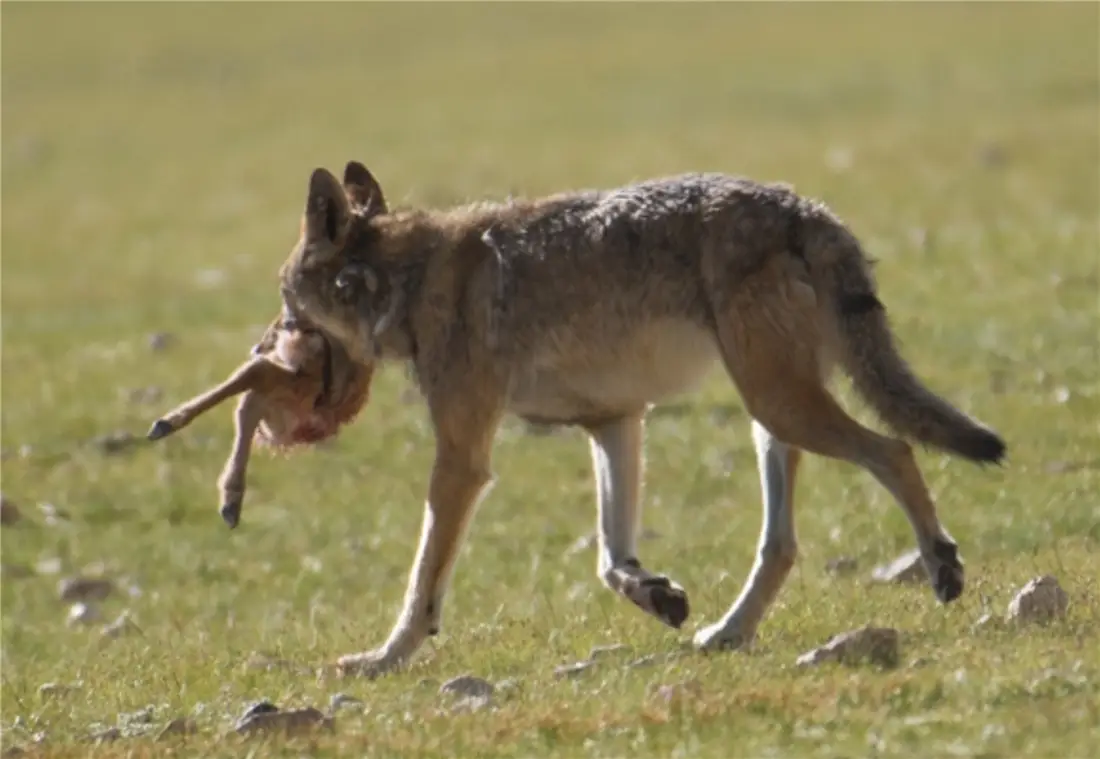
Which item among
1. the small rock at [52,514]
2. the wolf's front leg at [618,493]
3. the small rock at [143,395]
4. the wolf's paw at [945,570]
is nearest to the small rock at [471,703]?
the wolf's front leg at [618,493]

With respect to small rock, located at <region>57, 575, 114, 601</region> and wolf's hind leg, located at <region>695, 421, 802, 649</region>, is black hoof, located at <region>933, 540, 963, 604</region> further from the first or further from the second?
small rock, located at <region>57, 575, 114, 601</region>

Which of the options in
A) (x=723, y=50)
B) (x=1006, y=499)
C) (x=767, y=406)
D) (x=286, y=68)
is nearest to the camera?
(x=767, y=406)

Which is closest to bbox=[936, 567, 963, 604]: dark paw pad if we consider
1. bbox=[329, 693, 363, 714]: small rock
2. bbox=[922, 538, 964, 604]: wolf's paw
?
bbox=[922, 538, 964, 604]: wolf's paw

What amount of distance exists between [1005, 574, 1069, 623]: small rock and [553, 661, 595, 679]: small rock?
139 cm

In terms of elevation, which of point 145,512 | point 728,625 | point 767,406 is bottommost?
point 145,512

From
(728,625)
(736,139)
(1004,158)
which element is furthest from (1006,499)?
(736,139)

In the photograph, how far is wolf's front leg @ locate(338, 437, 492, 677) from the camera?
8.27 m

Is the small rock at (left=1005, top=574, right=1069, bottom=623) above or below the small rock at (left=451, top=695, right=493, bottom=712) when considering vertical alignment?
above

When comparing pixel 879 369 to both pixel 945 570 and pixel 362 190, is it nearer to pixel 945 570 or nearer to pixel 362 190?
pixel 945 570

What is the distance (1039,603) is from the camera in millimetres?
7227

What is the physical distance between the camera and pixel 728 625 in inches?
312

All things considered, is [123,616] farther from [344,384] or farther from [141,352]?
[141,352]

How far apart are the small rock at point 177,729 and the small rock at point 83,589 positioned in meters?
4.34

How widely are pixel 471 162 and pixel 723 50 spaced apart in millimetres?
13892
